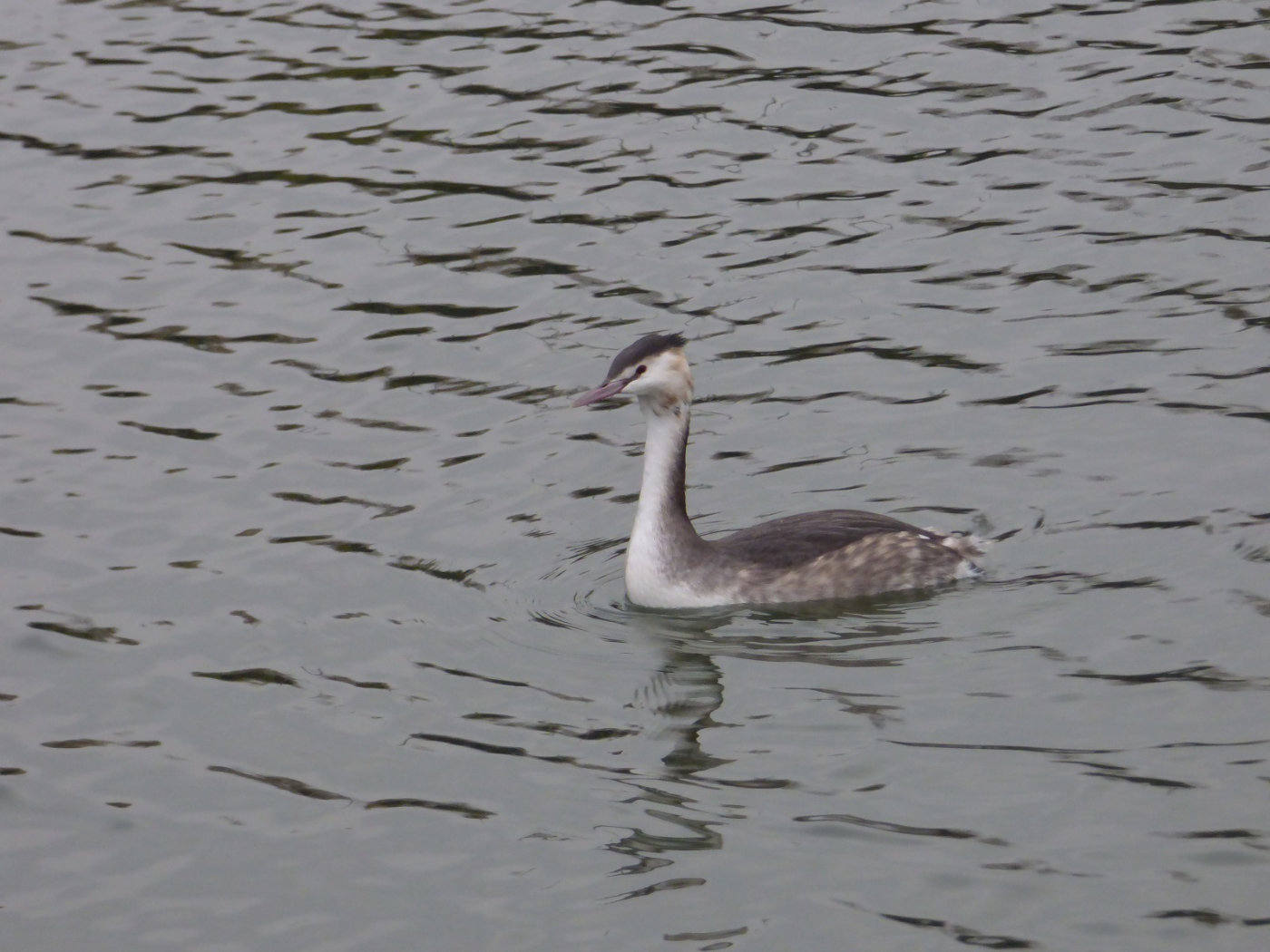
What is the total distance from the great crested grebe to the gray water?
181mm

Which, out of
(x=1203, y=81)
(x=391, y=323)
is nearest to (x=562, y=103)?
(x=391, y=323)

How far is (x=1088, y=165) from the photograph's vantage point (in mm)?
15883

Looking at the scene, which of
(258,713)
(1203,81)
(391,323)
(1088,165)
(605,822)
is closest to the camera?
(605,822)

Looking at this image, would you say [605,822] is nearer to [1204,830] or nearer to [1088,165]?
[1204,830]

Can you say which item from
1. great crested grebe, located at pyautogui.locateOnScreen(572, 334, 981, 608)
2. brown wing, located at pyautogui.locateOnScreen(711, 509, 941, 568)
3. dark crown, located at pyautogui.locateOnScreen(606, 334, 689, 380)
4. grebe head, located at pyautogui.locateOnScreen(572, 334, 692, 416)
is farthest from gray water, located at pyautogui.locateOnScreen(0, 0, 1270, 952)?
dark crown, located at pyautogui.locateOnScreen(606, 334, 689, 380)

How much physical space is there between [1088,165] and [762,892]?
9.30m

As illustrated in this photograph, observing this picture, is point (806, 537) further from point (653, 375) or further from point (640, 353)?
point (640, 353)

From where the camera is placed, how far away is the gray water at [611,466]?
8352mm

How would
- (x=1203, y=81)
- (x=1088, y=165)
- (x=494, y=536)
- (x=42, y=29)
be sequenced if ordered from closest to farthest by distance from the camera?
(x=494, y=536) < (x=1088, y=165) < (x=1203, y=81) < (x=42, y=29)

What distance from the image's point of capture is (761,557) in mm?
11062

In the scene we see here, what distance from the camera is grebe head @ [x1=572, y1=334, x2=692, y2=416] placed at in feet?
36.0

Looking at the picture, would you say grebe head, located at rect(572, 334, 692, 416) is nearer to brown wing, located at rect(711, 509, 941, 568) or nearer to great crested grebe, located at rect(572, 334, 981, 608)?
great crested grebe, located at rect(572, 334, 981, 608)

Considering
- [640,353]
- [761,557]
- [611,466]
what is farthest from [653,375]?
[611,466]

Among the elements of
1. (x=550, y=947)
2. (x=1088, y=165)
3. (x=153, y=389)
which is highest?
(x=1088, y=165)
